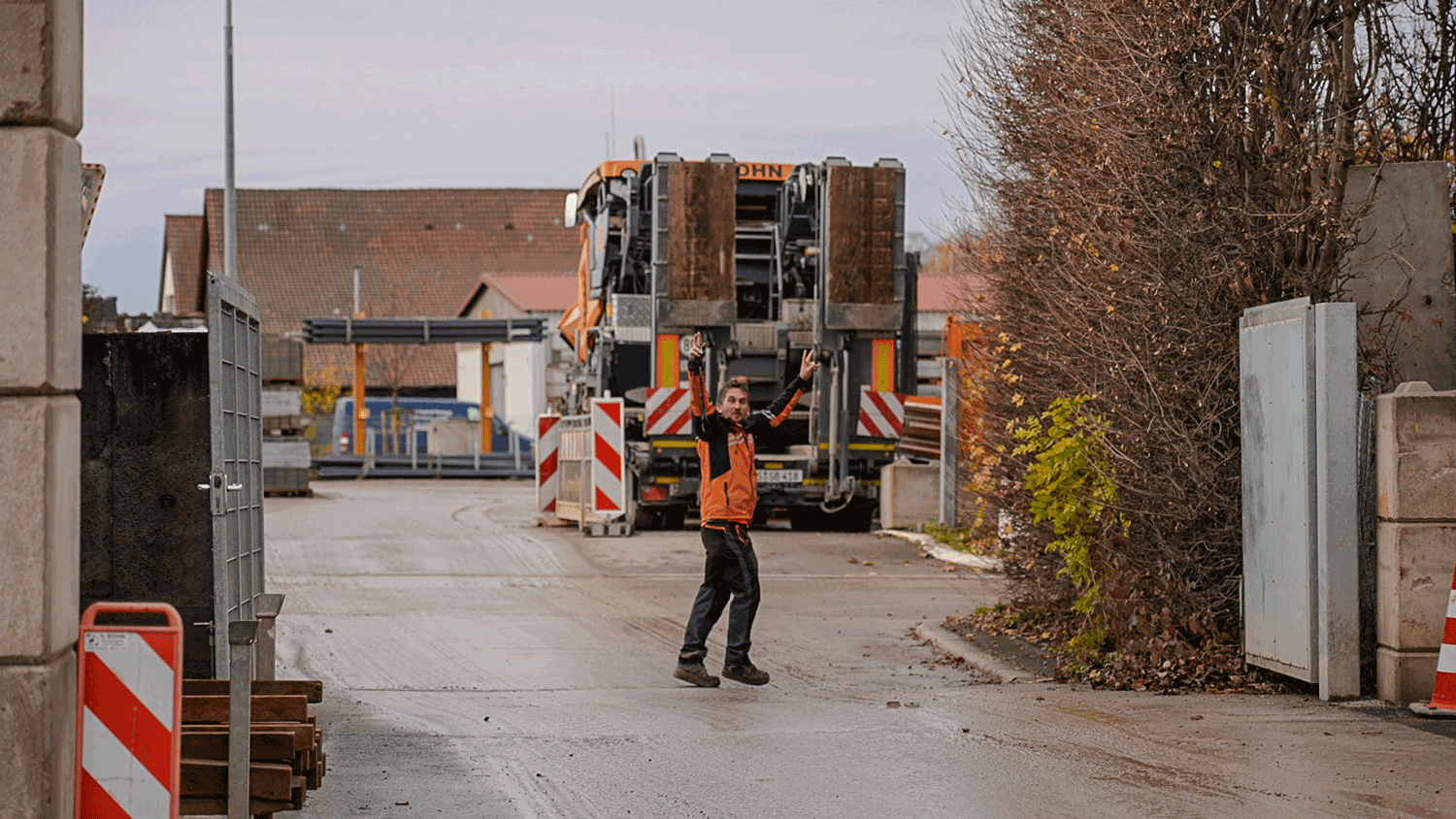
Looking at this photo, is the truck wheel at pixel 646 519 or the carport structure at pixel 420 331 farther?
the carport structure at pixel 420 331

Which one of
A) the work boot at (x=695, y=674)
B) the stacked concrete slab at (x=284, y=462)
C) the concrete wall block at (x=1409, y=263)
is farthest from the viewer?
the stacked concrete slab at (x=284, y=462)

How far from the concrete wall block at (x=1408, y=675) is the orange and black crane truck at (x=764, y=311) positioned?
11.7 meters

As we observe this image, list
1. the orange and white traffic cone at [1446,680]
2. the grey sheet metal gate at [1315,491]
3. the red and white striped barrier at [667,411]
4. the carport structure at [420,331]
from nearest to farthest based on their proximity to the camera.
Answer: the orange and white traffic cone at [1446,680]
the grey sheet metal gate at [1315,491]
the red and white striped barrier at [667,411]
the carport structure at [420,331]

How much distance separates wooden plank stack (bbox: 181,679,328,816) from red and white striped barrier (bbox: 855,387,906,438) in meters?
14.9

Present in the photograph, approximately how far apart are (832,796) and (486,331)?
118 feet

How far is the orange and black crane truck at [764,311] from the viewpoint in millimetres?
19859

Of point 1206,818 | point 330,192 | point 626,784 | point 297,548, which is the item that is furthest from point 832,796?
point 330,192

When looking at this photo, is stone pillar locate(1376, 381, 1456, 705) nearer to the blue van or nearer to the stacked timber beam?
the stacked timber beam

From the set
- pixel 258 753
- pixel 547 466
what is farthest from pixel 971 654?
pixel 547 466

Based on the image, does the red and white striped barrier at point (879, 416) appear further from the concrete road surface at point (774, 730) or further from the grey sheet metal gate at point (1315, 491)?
the grey sheet metal gate at point (1315, 491)

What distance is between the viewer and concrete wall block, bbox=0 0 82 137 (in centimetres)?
517

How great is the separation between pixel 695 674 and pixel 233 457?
3284 millimetres

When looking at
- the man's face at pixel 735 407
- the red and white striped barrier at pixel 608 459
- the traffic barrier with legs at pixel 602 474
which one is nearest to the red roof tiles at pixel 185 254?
the traffic barrier with legs at pixel 602 474

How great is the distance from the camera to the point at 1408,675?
8.81 meters
